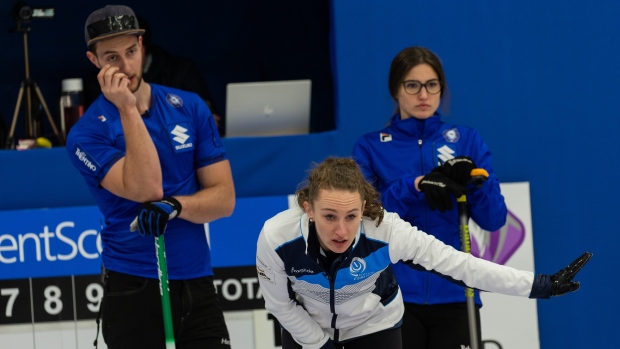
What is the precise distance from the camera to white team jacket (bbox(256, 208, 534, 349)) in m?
2.99

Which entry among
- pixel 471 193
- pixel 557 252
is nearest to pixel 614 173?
pixel 557 252

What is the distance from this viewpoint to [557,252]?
4859mm

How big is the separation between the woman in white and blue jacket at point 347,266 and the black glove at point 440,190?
27 cm

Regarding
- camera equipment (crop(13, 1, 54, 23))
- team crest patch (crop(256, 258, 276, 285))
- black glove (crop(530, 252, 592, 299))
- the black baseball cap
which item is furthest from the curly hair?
camera equipment (crop(13, 1, 54, 23))

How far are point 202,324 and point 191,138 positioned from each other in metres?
0.60

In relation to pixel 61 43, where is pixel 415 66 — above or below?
below

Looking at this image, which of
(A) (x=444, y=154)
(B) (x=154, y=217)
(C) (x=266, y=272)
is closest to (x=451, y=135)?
(A) (x=444, y=154)

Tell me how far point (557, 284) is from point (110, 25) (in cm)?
162

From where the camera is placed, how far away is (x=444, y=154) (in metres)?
3.62

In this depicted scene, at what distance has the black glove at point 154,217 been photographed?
296cm

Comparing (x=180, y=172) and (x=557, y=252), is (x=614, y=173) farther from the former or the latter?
(x=180, y=172)

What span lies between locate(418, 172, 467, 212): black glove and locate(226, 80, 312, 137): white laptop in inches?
59.3

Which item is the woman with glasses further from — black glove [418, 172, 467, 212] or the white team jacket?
the white team jacket

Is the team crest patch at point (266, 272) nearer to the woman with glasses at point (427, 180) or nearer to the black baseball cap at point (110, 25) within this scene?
the woman with glasses at point (427, 180)
